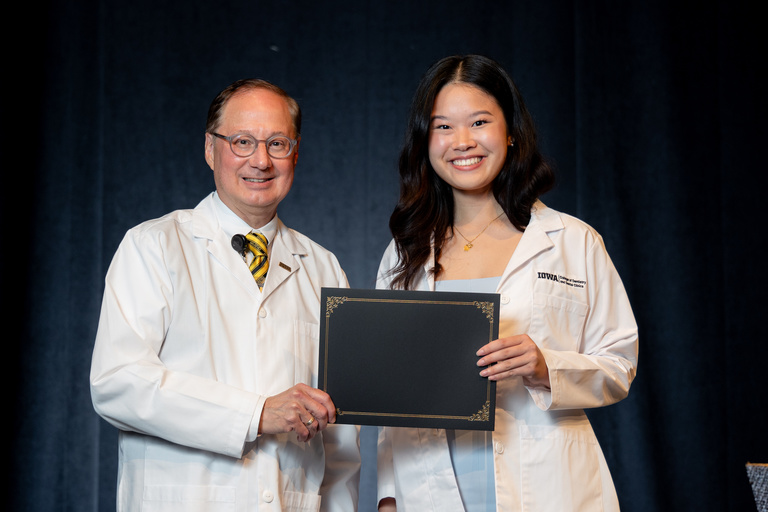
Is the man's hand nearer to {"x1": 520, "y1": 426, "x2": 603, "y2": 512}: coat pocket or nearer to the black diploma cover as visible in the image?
the black diploma cover

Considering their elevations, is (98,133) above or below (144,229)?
above

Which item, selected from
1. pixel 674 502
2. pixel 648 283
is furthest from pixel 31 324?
pixel 674 502

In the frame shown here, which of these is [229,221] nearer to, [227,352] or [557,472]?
[227,352]

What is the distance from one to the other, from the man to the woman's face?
424 millimetres

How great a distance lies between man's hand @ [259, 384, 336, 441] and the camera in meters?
1.74

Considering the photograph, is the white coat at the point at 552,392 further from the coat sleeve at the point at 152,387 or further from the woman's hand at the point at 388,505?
the coat sleeve at the point at 152,387

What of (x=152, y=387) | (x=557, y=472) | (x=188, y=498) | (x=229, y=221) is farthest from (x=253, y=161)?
(x=557, y=472)

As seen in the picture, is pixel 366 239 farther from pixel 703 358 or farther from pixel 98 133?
pixel 703 358

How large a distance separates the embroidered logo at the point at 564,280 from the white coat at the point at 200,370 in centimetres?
64

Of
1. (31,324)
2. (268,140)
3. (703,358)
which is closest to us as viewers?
(268,140)

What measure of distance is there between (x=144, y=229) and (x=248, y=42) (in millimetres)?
1896

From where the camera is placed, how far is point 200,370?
73.2 inches

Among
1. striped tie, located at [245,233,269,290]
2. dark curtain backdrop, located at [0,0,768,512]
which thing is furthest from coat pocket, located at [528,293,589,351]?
dark curtain backdrop, located at [0,0,768,512]

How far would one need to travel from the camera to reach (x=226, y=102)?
6.84 feet
